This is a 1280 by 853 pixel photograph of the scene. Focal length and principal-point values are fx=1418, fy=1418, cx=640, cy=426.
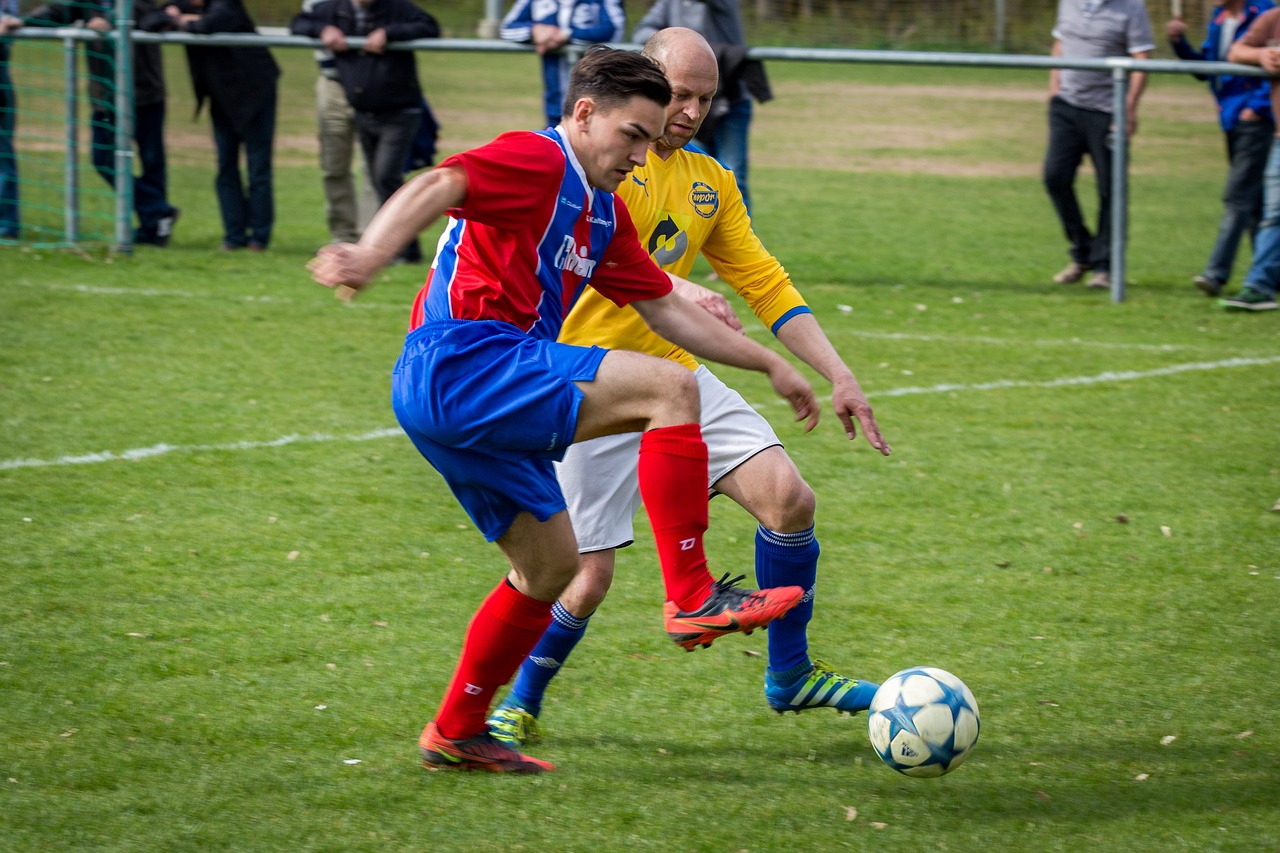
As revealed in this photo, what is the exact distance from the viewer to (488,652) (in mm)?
3730

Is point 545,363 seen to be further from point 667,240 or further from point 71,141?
point 71,141

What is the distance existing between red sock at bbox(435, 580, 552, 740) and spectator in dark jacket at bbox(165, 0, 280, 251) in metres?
8.08

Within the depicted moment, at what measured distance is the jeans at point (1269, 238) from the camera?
A: 9211 mm

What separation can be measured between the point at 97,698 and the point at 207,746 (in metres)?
0.48

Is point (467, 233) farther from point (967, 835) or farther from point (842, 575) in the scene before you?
point (842, 575)

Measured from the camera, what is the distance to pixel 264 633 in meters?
4.58

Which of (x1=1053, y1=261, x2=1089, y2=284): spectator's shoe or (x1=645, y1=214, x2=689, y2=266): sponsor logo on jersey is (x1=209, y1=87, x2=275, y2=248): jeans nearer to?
(x1=1053, y1=261, x2=1089, y2=284): spectator's shoe

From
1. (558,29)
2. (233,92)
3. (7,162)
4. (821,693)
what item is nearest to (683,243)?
(821,693)

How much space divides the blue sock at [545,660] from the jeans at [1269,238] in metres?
6.97

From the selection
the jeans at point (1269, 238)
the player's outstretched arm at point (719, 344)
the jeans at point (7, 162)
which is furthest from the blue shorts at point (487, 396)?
the jeans at point (7, 162)

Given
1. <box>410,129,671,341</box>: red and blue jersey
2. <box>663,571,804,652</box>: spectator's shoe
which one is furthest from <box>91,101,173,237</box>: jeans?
<box>663,571,804,652</box>: spectator's shoe

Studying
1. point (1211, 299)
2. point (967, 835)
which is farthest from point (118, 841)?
point (1211, 299)

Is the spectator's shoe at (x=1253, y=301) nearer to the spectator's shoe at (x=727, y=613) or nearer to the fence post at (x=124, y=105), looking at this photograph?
the spectator's shoe at (x=727, y=613)

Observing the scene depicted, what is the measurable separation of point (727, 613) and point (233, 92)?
8858mm
